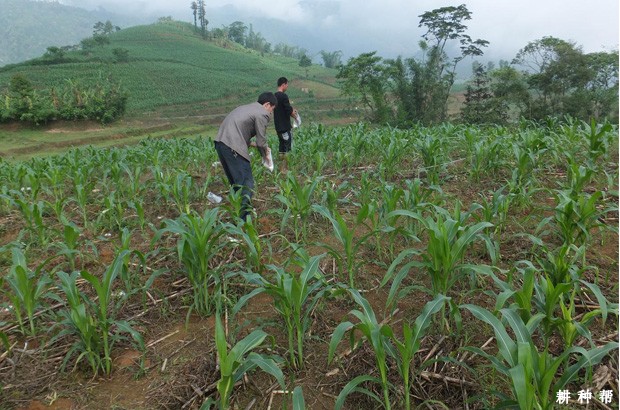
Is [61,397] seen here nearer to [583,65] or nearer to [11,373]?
[11,373]

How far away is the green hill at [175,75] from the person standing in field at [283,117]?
32.9 meters

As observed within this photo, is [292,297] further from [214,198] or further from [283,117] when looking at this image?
[283,117]

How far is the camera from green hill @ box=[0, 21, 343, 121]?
43.8 metres

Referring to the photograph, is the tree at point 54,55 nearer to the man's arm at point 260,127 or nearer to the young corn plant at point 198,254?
the man's arm at point 260,127

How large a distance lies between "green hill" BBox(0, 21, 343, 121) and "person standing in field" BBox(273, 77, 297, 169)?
1297 inches

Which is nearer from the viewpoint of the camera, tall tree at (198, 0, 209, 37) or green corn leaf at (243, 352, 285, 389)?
green corn leaf at (243, 352, 285, 389)

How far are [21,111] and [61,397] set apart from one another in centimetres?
3107

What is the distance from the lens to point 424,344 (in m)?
2.30

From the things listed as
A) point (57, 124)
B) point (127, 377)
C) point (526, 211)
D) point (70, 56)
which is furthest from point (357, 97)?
point (70, 56)

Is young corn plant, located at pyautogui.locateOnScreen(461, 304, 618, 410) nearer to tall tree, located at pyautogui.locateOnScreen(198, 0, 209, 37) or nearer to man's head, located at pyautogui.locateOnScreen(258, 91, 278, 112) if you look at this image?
man's head, located at pyautogui.locateOnScreen(258, 91, 278, 112)

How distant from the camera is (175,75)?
177 feet

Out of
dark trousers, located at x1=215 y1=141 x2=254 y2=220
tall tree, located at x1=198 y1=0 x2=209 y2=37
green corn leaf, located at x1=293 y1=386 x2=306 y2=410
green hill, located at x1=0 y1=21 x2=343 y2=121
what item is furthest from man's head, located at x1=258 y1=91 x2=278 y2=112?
tall tree, located at x1=198 y1=0 x2=209 y2=37

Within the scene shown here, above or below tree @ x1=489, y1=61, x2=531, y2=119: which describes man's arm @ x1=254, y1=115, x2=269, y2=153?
below

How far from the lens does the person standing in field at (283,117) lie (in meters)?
7.21
